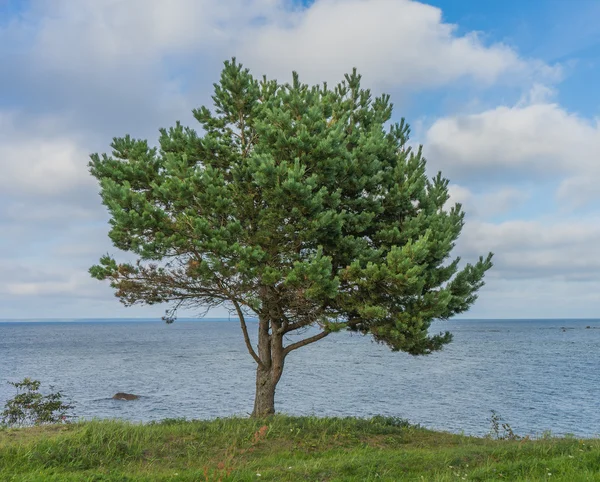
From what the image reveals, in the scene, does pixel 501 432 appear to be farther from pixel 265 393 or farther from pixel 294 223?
pixel 294 223

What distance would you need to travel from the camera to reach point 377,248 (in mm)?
15234

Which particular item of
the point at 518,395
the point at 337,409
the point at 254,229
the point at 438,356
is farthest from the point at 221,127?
the point at 438,356

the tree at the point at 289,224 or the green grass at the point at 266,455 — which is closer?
the green grass at the point at 266,455

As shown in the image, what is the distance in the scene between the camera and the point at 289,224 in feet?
45.0

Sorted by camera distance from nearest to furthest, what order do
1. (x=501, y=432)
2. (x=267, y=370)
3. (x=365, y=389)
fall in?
(x=267, y=370) → (x=501, y=432) → (x=365, y=389)

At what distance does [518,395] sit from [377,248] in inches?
1305

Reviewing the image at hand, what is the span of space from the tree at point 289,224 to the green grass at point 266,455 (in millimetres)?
3105

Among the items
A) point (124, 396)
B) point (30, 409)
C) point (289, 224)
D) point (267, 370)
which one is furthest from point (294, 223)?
point (124, 396)

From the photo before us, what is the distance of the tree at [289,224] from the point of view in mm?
13227

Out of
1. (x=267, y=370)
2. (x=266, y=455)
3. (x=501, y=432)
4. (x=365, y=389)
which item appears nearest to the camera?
(x=266, y=455)

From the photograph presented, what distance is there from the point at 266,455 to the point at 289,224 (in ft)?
19.8

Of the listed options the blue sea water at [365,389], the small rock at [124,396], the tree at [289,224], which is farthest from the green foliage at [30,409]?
the small rock at [124,396]

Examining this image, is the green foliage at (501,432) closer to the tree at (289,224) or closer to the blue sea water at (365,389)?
the tree at (289,224)

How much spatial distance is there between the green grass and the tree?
311cm
